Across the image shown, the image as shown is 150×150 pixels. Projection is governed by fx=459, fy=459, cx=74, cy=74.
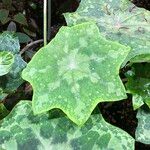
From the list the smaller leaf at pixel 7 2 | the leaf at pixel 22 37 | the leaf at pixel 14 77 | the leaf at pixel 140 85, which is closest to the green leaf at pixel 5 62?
the leaf at pixel 14 77

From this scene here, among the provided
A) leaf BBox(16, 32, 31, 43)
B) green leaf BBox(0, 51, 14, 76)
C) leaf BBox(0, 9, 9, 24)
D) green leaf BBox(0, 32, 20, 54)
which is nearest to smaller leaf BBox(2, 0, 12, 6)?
leaf BBox(0, 9, 9, 24)

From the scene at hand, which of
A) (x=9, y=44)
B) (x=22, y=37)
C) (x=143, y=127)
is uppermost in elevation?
(x=9, y=44)

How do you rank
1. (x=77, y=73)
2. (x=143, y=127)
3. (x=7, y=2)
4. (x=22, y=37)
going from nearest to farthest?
(x=77, y=73) → (x=143, y=127) → (x=22, y=37) → (x=7, y=2)

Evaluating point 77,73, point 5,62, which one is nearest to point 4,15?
point 5,62

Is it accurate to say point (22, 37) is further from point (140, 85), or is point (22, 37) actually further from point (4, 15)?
point (140, 85)

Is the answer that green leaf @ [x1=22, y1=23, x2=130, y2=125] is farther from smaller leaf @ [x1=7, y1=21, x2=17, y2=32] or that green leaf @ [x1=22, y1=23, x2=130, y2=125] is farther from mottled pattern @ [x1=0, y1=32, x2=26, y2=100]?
smaller leaf @ [x1=7, y1=21, x2=17, y2=32]
